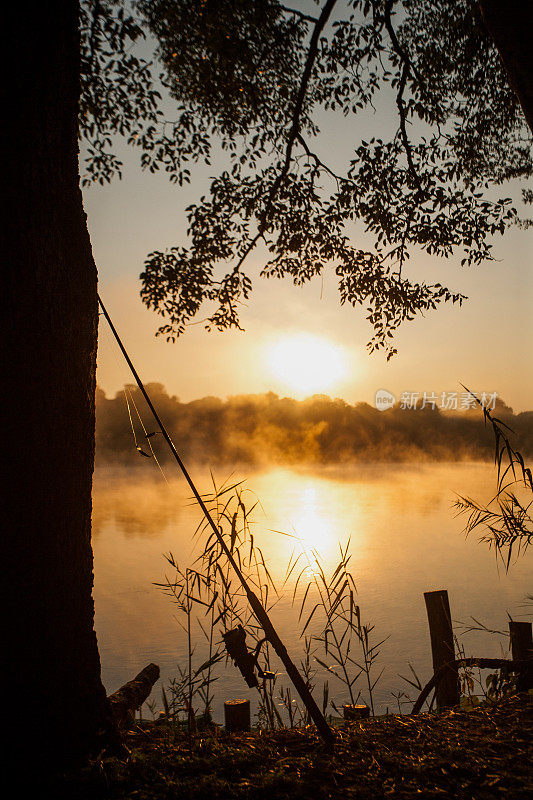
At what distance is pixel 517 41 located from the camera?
283cm

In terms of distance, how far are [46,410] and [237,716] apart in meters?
2.10

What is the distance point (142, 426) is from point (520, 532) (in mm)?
2468

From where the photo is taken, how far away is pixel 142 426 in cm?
247

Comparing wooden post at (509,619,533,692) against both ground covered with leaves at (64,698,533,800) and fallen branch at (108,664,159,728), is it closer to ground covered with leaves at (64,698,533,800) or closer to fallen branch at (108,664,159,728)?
ground covered with leaves at (64,698,533,800)

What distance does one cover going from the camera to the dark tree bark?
2.80 meters

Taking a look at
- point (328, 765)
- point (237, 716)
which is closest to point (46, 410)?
point (328, 765)

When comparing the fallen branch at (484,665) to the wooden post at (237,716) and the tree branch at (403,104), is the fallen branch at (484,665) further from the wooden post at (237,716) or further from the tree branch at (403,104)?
the tree branch at (403,104)

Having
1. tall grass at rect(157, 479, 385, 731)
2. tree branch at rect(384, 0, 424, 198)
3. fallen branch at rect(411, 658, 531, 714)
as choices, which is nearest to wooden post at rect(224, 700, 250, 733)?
tall grass at rect(157, 479, 385, 731)

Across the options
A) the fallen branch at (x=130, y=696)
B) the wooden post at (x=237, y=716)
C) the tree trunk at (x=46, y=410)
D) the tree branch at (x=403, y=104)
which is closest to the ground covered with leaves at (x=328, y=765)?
the fallen branch at (x=130, y=696)

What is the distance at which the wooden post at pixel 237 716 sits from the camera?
3.16 meters

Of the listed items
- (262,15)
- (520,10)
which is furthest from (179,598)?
(262,15)

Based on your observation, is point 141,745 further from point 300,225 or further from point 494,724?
point 300,225

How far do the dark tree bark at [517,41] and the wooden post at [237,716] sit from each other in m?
3.48

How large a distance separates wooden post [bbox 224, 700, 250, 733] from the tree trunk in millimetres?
1037
